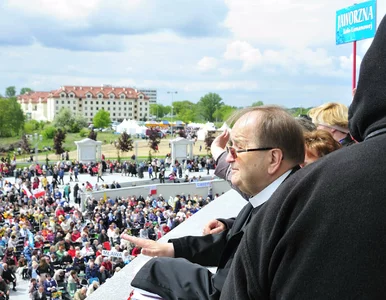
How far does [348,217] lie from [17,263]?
1609cm

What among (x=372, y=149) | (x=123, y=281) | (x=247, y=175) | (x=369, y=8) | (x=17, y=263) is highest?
(x=369, y=8)

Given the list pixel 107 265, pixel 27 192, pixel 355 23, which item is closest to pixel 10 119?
pixel 27 192

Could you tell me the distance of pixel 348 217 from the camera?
3.46 feet

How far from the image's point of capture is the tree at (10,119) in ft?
332

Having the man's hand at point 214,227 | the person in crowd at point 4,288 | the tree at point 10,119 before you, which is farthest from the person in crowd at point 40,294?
the tree at point 10,119

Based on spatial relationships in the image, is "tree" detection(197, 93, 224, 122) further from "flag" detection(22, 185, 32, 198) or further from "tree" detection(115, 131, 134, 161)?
"flag" detection(22, 185, 32, 198)

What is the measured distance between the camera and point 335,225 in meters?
1.06

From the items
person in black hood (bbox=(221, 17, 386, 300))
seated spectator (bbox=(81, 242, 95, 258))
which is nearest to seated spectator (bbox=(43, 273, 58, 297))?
seated spectator (bbox=(81, 242, 95, 258))

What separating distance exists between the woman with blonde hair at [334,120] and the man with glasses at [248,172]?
175cm

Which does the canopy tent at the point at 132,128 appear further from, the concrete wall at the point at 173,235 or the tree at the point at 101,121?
the concrete wall at the point at 173,235

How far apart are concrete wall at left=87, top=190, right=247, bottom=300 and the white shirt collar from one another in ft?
2.32

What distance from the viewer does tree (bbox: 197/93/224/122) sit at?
148500mm

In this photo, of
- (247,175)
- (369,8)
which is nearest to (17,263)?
(369,8)

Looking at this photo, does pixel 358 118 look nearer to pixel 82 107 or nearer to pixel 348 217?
pixel 348 217
